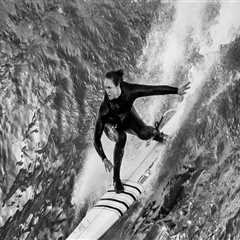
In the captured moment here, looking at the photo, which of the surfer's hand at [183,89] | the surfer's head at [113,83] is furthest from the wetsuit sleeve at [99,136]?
the surfer's hand at [183,89]

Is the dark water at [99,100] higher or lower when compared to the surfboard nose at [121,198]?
higher

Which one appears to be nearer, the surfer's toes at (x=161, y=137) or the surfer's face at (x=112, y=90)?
the surfer's face at (x=112, y=90)

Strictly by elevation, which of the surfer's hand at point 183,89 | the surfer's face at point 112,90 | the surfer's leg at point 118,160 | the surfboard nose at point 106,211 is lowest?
the surfboard nose at point 106,211

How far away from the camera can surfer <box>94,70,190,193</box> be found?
2.54 metres

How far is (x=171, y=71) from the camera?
8.95 ft

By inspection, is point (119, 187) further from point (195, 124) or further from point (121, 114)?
point (195, 124)

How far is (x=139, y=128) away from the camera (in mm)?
2613

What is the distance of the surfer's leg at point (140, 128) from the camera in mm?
2588

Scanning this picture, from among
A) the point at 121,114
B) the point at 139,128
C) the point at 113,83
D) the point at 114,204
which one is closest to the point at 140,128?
the point at 139,128

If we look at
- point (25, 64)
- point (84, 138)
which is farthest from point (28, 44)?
point (84, 138)

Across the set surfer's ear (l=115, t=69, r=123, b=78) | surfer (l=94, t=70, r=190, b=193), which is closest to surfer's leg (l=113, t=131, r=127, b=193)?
surfer (l=94, t=70, r=190, b=193)

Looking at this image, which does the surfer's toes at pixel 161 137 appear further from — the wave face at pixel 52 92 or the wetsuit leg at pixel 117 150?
the wave face at pixel 52 92

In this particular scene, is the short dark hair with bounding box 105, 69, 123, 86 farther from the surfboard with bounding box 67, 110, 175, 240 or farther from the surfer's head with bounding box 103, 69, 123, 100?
the surfboard with bounding box 67, 110, 175, 240

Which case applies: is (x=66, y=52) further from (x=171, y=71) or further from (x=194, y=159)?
(x=194, y=159)
